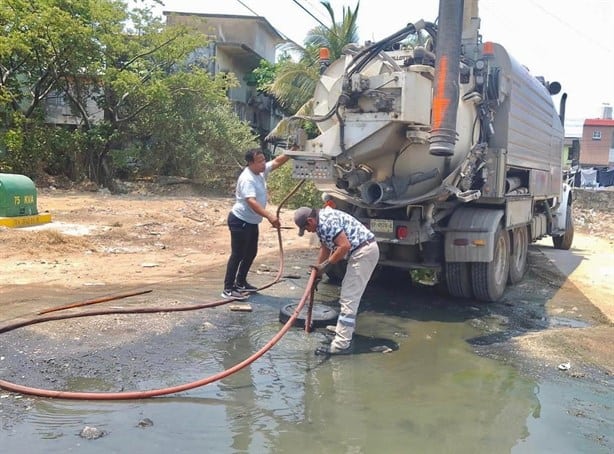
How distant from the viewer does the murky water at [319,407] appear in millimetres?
3521

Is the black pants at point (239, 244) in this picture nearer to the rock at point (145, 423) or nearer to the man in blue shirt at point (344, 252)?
the man in blue shirt at point (344, 252)

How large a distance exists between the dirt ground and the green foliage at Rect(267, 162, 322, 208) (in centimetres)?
54

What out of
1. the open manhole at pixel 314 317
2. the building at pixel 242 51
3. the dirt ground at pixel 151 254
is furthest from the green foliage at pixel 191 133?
the open manhole at pixel 314 317

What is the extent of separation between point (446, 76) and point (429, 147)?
0.75 meters

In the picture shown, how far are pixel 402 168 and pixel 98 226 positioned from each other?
7.04 metres

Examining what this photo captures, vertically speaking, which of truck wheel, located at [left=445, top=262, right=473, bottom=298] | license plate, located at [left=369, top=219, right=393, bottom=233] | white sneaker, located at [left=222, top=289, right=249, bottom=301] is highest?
license plate, located at [left=369, top=219, right=393, bottom=233]

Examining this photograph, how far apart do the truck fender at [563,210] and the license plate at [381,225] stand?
21.6ft

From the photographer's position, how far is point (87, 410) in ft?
12.5

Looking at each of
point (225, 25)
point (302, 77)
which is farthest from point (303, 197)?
point (225, 25)

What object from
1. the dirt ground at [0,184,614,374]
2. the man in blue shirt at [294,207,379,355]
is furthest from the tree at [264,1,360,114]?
the man in blue shirt at [294,207,379,355]

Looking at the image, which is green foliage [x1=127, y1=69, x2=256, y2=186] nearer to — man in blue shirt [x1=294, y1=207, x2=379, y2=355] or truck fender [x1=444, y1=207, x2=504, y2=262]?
truck fender [x1=444, y1=207, x2=504, y2=262]

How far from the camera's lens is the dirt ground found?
610 cm

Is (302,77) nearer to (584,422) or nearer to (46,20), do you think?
(46,20)

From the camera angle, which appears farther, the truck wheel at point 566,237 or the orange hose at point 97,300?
the truck wheel at point 566,237
